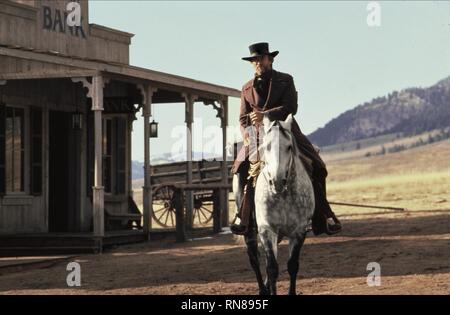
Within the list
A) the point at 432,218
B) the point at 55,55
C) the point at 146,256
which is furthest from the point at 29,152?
the point at 432,218

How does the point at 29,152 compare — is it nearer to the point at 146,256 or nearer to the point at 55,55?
the point at 55,55

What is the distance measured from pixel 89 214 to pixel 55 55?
4.51 meters

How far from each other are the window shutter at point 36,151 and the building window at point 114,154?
2.12 meters

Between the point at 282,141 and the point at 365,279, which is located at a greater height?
the point at 282,141

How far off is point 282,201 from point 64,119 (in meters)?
11.8

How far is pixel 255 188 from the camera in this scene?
9.25m

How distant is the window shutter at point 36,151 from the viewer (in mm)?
18969

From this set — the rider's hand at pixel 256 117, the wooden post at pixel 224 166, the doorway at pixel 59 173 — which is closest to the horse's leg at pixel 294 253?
the rider's hand at pixel 256 117

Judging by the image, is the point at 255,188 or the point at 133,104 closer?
the point at 255,188

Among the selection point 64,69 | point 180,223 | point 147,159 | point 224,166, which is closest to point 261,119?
point 64,69

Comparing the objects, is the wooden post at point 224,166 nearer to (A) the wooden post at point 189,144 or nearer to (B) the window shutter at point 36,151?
(A) the wooden post at point 189,144

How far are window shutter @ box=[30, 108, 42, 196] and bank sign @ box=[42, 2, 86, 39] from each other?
315 cm
